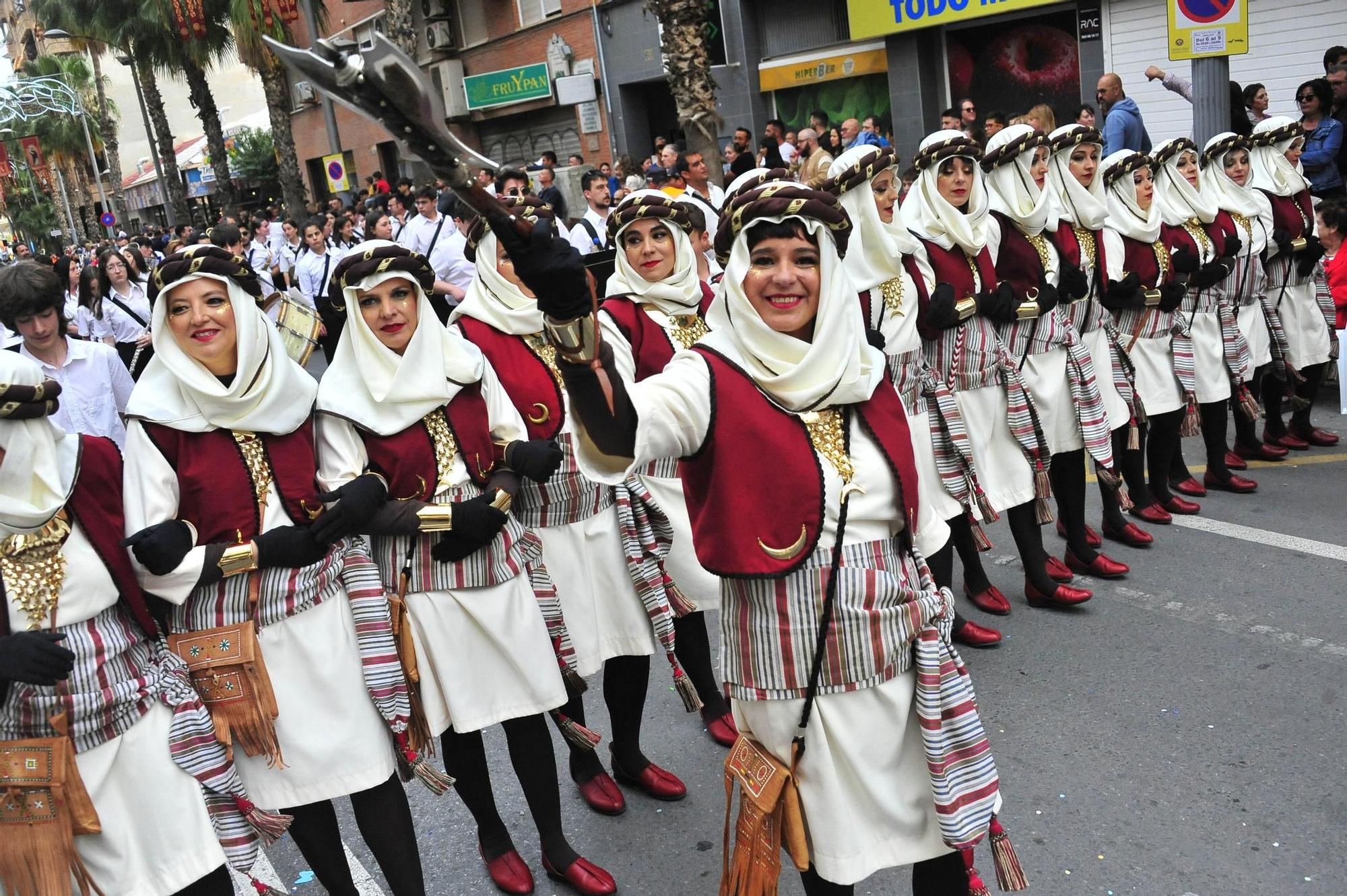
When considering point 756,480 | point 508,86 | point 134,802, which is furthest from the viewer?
point 508,86

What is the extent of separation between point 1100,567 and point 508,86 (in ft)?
83.2

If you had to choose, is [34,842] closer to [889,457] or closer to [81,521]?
[81,521]

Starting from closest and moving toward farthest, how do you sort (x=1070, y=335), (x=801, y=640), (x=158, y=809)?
1. (x=801, y=640)
2. (x=158, y=809)
3. (x=1070, y=335)

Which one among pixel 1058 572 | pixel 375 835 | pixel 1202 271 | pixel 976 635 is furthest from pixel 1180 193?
pixel 375 835

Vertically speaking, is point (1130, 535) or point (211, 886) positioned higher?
point (211, 886)

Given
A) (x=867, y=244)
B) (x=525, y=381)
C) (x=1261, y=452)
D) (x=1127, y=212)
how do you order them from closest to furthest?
(x=525, y=381) → (x=867, y=244) → (x=1127, y=212) → (x=1261, y=452)

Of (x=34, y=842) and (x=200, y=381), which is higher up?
(x=200, y=381)

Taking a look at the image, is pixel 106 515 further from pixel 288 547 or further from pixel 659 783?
pixel 659 783

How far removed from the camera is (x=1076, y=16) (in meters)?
15.3

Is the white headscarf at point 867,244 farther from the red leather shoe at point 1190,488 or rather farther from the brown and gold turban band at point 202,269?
the red leather shoe at point 1190,488

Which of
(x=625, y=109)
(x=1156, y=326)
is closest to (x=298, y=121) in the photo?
(x=625, y=109)

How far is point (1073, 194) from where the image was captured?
567cm

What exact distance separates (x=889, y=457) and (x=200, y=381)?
1857mm

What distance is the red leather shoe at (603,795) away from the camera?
422 cm
